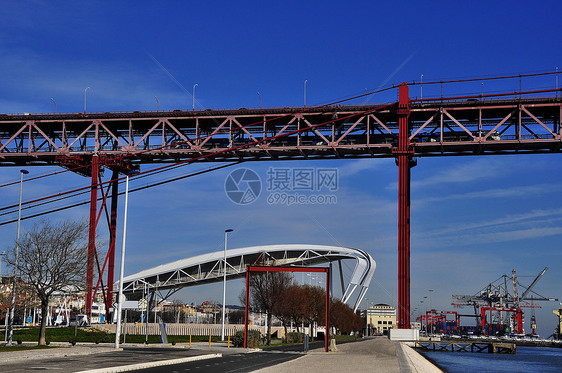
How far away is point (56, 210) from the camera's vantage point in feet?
233

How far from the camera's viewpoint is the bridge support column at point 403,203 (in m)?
58.5

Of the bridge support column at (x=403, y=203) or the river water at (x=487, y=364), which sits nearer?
the bridge support column at (x=403, y=203)

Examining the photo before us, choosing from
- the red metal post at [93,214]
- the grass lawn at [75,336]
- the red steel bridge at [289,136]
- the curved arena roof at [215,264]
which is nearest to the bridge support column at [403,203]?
the red steel bridge at [289,136]

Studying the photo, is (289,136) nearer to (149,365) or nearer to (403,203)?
(403,203)

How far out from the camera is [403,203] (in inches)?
2343

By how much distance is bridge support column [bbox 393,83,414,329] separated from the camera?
192 feet

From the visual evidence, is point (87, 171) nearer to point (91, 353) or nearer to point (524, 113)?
point (91, 353)

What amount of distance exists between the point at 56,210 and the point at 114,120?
11.5 meters

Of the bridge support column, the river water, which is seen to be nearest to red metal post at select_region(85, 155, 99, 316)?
the bridge support column

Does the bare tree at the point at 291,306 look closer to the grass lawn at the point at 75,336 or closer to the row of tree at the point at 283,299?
the row of tree at the point at 283,299

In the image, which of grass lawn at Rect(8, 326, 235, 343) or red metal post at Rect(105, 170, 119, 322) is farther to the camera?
red metal post at Rect(105, 170, 119, 322)

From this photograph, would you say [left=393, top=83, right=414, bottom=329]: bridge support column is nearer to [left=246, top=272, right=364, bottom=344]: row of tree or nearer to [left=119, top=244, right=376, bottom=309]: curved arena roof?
[left=246, top=272, right=364, bottom=344]: row of tree

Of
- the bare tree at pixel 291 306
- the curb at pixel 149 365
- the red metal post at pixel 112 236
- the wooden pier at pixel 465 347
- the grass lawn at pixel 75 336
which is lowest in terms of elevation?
the wooden pier at pixel 465 347

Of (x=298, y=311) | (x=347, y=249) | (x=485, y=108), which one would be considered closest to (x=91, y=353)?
(x=485, y=108)
